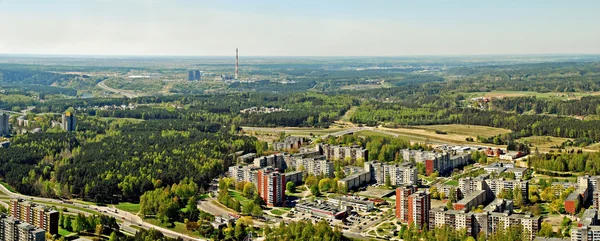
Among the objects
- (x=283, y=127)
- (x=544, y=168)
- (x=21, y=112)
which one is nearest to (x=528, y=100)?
(x=283, y=127)

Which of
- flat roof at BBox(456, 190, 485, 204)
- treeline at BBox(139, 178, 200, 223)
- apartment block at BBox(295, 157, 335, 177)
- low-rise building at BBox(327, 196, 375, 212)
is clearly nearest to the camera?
flat roof at BBox(456, 190, 485, 204)

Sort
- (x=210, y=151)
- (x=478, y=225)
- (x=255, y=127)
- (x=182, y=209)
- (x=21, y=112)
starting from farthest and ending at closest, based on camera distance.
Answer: (x=21, y=112) → (x=255, y=127) → (x=210, y=151) → (x=182, y=209) → (x=478, y=225)

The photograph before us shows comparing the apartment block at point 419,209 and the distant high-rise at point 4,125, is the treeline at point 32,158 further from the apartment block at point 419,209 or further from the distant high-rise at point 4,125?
the apartment block at point 419,209

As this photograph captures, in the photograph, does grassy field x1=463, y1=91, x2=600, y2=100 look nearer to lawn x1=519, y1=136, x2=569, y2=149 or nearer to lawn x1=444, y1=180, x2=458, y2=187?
lawn x1=519, y1=136, x2=569, y2=149

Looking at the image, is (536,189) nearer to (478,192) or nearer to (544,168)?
(478,192)

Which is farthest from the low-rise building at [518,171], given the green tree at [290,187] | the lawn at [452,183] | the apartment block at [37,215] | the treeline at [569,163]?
the apartment block at [37,215]

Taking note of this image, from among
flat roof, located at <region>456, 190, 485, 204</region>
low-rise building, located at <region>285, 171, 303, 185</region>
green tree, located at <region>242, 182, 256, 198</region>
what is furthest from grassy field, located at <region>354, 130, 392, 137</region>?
flat roof, located at <region>456, 190, 485, 204</region>
